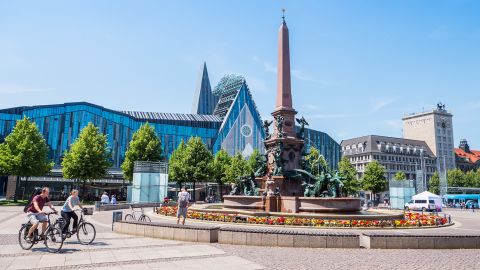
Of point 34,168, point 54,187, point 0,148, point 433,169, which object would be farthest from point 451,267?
point 433,169

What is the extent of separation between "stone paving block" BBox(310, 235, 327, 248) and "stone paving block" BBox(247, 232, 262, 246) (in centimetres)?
182

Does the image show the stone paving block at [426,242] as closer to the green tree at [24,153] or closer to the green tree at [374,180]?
the green tree at [24,153]

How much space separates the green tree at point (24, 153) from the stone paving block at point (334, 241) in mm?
40400

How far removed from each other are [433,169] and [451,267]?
12891 cm

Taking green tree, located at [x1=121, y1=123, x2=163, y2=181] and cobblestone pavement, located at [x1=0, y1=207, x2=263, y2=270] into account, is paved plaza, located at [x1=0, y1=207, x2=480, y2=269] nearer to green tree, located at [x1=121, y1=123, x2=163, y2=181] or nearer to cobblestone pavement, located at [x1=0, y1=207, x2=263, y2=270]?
cobblestone pavement, located at [x1=0, y1=207, x2=263, y2=270]

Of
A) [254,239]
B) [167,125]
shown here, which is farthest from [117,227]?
[167,125]

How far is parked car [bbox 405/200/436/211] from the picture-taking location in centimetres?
4788

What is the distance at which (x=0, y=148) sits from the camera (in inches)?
1756

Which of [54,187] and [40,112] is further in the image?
[40,112]

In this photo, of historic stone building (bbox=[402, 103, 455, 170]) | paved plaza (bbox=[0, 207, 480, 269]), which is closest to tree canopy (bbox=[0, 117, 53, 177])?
paved plaza (bbox=[0, 207, 480, 269])

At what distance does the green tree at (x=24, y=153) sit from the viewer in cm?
4253

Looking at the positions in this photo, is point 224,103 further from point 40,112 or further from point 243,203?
point 243,203

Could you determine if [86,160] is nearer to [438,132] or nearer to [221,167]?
[221,167]

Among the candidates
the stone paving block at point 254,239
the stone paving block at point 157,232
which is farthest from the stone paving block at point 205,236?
the stone paving block at point 157,232
